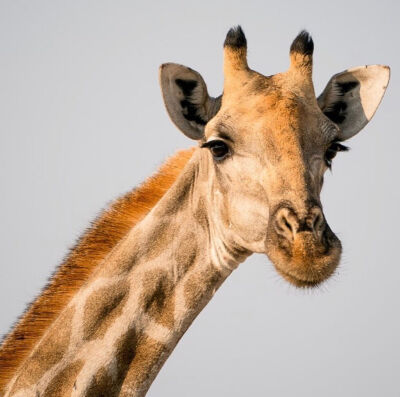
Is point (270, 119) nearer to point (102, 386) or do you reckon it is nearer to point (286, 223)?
point (286, 223)

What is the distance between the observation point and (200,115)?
12.9m

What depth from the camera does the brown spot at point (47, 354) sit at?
11.4 meters

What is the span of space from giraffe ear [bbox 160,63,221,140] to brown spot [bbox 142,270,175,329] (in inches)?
90.0

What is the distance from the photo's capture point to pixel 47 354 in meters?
11.5

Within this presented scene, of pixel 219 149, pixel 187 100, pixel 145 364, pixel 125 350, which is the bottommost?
pixel 145 364

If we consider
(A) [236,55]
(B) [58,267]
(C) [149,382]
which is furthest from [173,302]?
(A) [236,55]

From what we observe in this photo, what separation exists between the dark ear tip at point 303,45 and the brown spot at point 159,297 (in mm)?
4103

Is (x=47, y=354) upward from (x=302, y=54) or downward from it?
downward

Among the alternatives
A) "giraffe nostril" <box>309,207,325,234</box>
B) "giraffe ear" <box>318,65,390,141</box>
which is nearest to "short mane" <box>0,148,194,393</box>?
"giraffe ear" <box>318,65,390,141</box>

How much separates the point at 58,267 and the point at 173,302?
1.98 m

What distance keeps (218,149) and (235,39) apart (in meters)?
2.00

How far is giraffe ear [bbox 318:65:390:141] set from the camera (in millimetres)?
13297

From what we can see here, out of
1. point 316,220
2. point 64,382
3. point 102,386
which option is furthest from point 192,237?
point 64,382

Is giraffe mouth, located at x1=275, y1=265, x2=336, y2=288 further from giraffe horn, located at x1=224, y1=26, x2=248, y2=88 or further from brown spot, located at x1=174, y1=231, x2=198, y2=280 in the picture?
giraffe horn, located at x1=224, y1=26, x2=248, y2=88
